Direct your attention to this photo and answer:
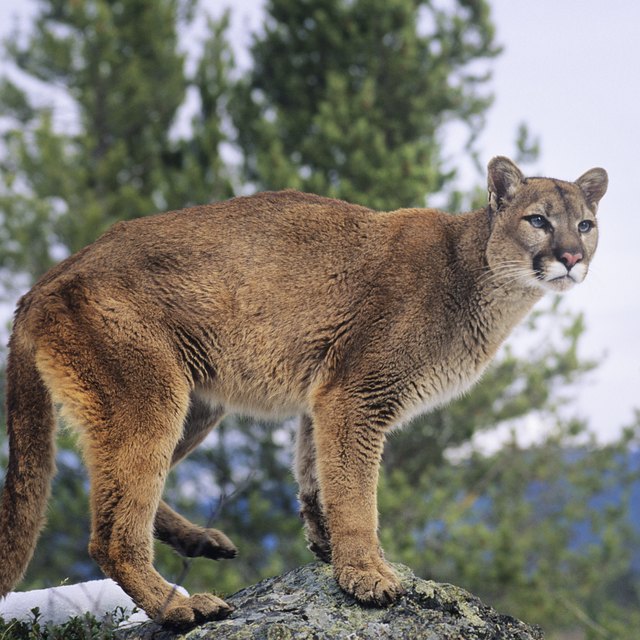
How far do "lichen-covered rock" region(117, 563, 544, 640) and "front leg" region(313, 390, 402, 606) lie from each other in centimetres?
10

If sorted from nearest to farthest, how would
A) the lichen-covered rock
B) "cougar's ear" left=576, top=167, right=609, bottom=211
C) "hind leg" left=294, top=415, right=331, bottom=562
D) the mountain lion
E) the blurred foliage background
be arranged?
the lichen-covered rock
the mountain lion
"hind leg" left=294, top=415, right=331, bottom=562
"cougar's ear" left=576, top=167, right=609, bottom=211
the blurred foliage background

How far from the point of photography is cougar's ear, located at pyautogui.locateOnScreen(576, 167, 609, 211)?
5621 millimetres

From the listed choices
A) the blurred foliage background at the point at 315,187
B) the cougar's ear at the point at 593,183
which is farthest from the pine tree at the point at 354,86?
the cougar's ear at the point at 593,183

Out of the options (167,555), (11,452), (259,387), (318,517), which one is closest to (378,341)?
(259,387)

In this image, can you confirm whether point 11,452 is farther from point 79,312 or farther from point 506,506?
point 506,506

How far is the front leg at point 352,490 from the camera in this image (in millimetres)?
4438

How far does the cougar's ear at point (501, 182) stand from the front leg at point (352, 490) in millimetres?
1544

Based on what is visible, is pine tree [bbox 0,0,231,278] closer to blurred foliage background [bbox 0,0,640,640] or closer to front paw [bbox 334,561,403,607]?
blurred foliage background [bbox 0,0,640,640]

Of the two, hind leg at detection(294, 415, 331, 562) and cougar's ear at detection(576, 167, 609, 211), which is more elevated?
cougar's ear at detection(576, 167, 609, 211)

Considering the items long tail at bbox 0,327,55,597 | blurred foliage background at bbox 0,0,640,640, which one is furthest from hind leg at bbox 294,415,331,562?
blurred foliage background at bbox 0,0,640,640

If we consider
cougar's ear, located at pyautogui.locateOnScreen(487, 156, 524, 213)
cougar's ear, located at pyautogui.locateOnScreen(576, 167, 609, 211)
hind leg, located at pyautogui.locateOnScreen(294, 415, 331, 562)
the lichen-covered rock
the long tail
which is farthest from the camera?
cougar's ear, located at pyautogui.locateOnScreen(576, 167, 609, 211)

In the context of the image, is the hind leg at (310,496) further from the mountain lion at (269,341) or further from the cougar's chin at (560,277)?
the cougar's chin at (560,277)

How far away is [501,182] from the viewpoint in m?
5.48

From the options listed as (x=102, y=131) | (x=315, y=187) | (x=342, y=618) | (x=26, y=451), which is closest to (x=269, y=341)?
(x=26, y=451)
